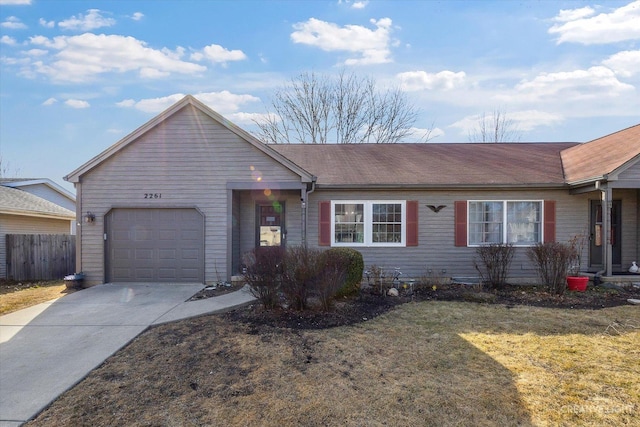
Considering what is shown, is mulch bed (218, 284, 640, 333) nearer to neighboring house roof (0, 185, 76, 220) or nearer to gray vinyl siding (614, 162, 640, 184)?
gray vinyl siding (614, 162, 640, 184)

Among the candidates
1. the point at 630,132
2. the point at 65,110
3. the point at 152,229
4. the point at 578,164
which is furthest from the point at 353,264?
the point at 65,110

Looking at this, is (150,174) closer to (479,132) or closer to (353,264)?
(353,264)

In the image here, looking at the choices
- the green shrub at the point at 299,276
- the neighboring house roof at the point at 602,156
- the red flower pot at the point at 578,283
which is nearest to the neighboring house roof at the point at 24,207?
the green shrub at the point at 299,276

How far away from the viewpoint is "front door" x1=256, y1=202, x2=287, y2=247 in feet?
34.0

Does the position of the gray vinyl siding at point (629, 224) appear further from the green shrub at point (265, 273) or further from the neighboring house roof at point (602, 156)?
the green shrub at point (265, 273)

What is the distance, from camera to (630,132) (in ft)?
36.9

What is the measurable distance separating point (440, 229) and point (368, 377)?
6937 millimetres

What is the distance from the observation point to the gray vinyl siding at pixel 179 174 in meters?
9.25

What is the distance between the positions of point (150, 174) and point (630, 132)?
595 inches

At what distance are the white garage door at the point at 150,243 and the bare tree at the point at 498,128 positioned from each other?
25266 millimetres

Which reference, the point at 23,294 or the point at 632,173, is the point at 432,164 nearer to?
the point at 632,173

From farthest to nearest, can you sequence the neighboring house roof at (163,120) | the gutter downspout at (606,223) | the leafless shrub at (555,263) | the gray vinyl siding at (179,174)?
the gray vinyl siding at (179,174)
the neighboring house roof at (163,120)
the gutter downspout at (606,223)
the leafless shrub at (555,263)

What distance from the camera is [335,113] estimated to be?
24.3 metres

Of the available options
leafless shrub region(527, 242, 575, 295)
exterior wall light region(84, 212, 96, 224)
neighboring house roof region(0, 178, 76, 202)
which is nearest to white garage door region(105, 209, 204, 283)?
exterior wall light region(84, 212, 96, 224)
